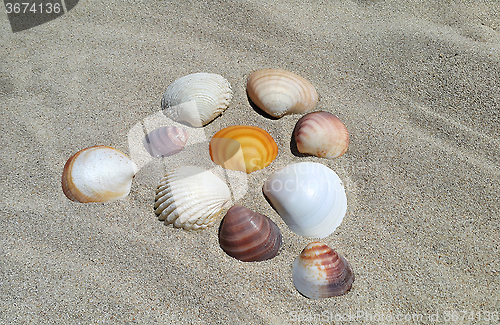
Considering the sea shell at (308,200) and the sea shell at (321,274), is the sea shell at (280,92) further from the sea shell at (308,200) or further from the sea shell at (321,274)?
the sea shell at (321,274)

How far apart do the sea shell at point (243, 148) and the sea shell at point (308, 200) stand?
19cm

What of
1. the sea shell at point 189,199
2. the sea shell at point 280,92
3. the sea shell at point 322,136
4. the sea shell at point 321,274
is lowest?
the sea shell at point 321,274

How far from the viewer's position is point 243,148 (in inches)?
95.3

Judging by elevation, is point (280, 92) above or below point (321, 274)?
above

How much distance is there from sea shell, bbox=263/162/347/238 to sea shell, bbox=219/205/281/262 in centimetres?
18

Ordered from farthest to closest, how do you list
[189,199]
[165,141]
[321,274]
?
[165,141] → [189,199] → [321,274]

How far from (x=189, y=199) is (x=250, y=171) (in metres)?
0.51

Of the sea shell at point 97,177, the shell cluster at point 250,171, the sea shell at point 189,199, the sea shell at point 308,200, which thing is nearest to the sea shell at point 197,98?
the shell cluster at point 250,171

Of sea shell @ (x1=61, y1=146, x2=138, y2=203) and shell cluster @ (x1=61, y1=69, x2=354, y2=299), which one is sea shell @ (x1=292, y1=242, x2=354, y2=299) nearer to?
shell cluster @ (x1=61, y1=69, x2=354, y2=299)

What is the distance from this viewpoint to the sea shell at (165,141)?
96.2 inches

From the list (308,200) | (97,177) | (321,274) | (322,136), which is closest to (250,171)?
(308,200)

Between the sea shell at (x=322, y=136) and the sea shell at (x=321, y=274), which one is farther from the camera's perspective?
the sea shell at (x=322, y=136)

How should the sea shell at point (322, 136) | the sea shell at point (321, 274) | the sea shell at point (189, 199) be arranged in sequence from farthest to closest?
1. the sea shell at point (322, 136)
2. the sea shell at point (189, 199)
3. the sea shell at point (321, 274)

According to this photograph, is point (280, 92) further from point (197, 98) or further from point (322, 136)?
point (197, 98)
